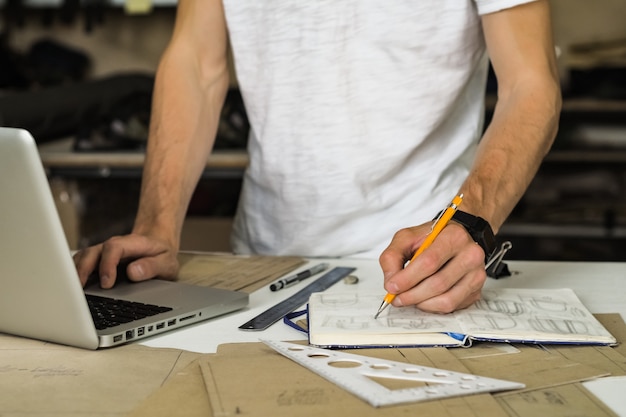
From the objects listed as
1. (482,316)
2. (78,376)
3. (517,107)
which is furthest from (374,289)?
(78,376)

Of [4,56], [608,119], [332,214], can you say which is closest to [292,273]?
[332,214]

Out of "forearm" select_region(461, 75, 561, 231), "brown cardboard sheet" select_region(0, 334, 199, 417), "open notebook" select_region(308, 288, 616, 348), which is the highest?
"forearm" select_region(461, 75, 561, 231)

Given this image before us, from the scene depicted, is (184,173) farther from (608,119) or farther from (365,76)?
(608,119)

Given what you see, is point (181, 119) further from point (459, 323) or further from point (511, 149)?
point (459, 323)

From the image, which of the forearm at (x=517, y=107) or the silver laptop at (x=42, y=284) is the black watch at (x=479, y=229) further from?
the silver laptop at (x=42, y=284)

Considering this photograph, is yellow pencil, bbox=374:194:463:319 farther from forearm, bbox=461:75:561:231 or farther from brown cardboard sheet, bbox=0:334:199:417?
brown cardboard sheet, bbox=0:334:199:417

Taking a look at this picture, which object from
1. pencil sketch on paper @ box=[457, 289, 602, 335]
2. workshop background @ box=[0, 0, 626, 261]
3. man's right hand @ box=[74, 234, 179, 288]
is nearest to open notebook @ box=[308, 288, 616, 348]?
pencil sketch on paper @ box=[457, 289, 602, 335]

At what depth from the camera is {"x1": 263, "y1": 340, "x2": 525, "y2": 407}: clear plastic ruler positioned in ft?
2.42

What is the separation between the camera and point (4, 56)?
11.7 ft

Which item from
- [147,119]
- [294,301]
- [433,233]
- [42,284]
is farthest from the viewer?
[147,119]

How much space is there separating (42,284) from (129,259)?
0.37 metres

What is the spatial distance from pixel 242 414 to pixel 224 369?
0.11 m

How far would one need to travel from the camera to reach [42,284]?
876mm

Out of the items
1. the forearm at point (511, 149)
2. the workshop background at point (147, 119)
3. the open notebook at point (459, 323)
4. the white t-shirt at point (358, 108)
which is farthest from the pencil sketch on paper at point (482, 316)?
the workshop background at point (147, 119)
